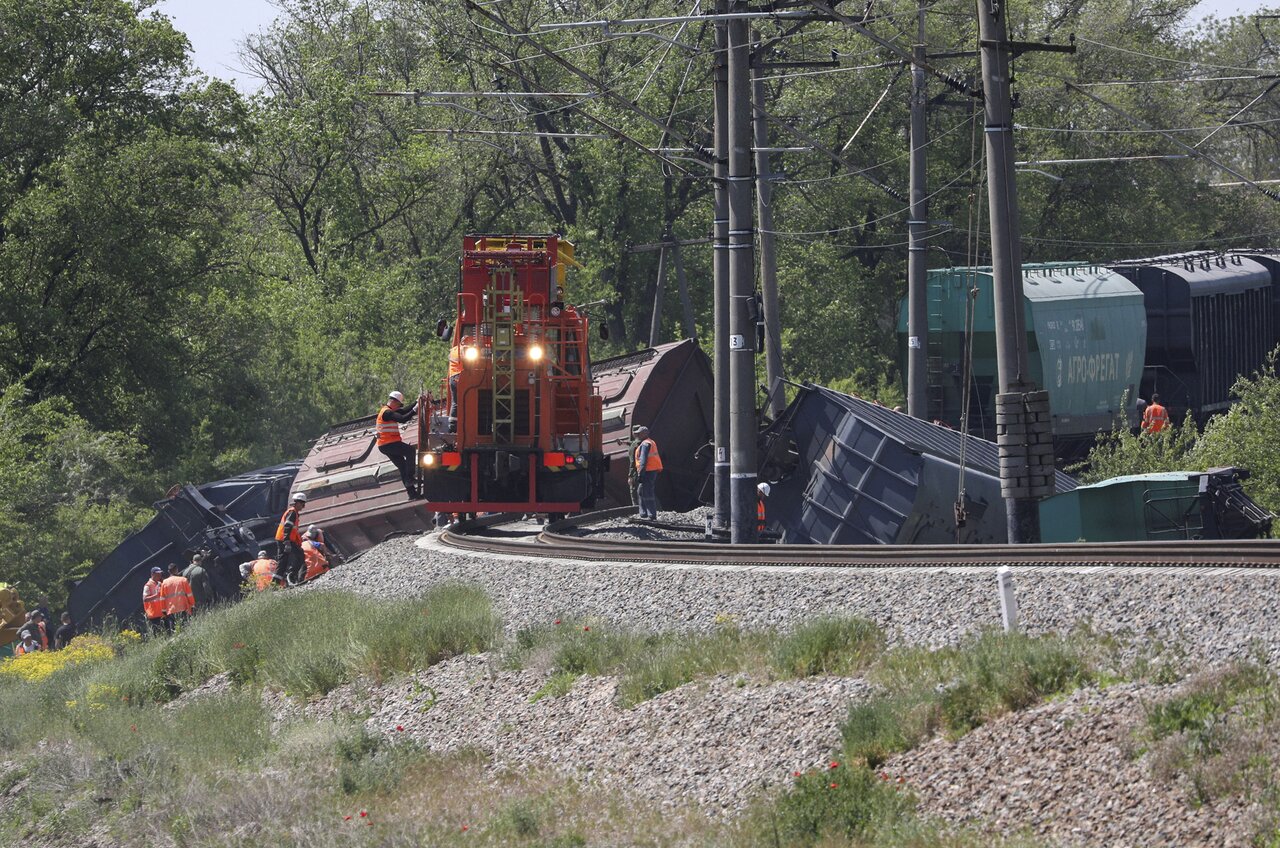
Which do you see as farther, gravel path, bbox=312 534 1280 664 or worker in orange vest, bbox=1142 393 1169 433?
worker in orange vest, bbox=1142 393 1169 433

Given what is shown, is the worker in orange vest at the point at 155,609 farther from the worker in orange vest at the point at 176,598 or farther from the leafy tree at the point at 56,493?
the leafy tree at the point at 56,493

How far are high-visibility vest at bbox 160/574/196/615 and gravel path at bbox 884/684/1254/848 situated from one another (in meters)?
14.4

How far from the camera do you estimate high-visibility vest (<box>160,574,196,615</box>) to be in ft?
70.7

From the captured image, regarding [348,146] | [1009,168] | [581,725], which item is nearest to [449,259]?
[348,146]

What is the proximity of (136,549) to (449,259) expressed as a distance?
21092mm

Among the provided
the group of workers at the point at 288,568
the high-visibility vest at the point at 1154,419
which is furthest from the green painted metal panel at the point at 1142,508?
the group of workers at the point at 288,568

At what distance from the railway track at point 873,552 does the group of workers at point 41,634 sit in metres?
6.41

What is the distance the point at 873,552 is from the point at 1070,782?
696 cm

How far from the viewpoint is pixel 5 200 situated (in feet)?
113

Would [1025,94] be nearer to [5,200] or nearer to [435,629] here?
[5,200]

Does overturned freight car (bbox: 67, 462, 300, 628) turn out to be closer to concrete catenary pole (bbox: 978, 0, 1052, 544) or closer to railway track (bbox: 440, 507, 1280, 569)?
railway track (bbox: 440, 507, 1280, 569)

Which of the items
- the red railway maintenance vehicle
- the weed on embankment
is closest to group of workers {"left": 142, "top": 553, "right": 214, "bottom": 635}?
the weed on embankment

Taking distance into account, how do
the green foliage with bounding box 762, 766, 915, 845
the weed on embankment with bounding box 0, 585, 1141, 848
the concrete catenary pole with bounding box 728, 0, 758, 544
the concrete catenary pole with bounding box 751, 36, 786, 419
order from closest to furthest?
1. the green foliage with bounding box 762, 766, 915, 845
2. the weed on embankment with bounding box 0, 585, 1141, 848
3. the concrete catenary pole with bounding box 728, 0, 758, 544
4. the concrete catenary pole with bounding box 751, 36, 786, 419

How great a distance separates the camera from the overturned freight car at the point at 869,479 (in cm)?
2061
